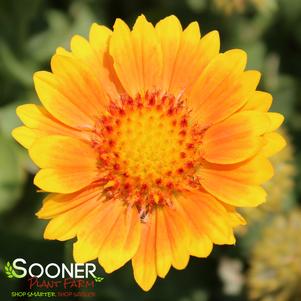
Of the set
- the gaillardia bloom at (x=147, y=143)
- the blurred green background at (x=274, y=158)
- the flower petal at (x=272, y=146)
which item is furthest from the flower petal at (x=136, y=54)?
the blurred green background at (x=274, y=158)

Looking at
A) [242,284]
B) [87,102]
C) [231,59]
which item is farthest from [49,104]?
[242,284]

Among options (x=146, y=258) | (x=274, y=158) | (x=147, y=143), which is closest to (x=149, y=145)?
(x=147, y=143)

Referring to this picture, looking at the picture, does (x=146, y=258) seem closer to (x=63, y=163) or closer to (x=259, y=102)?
(x=63, y=163)
